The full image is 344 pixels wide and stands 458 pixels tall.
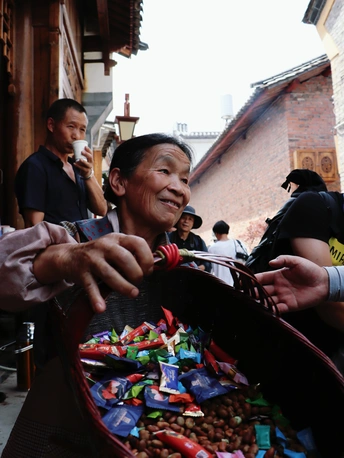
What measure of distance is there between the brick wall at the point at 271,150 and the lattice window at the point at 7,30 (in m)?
7.44

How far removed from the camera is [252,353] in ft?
4.53

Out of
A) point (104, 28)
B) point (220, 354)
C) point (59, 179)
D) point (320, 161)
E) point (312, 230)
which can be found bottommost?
point (220, 354)

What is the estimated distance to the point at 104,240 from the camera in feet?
2.75

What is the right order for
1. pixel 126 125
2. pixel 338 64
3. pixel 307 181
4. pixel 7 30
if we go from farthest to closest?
pixel 338 64
pixel 126 125
pixel 7 30
pixel 307 181

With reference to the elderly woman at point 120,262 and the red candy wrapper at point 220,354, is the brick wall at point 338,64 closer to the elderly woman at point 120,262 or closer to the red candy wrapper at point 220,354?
the elderly woman at point 120,262

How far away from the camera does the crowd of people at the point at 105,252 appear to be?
866mm

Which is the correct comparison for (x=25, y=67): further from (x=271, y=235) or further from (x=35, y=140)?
(x=271, y=235)

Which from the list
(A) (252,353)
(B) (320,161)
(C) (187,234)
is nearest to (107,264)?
(A) (252,353)

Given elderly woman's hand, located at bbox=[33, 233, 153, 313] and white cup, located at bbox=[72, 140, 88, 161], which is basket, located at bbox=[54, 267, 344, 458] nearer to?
elderly woman's hand, located at bbox=[33, 233, 153, 313]

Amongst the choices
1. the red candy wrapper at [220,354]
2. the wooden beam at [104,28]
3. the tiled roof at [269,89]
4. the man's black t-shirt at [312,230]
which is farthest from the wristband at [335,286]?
the tiled roof at [269,89]

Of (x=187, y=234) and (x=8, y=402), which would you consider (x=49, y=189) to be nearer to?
(x=8, y=402)

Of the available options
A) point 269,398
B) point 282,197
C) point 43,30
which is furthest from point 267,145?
point 269,398

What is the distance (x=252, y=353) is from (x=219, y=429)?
30cm

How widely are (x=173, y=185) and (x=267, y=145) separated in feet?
32.6
